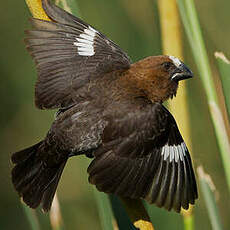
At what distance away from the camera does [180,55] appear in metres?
2.39

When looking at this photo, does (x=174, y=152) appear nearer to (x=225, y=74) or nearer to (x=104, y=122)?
(x=104, y=122)

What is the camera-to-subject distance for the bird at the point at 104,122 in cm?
205

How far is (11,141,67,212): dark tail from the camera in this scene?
218 cm

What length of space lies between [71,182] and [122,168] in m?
1.53

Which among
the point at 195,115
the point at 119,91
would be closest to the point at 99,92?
A: the point at 119,91

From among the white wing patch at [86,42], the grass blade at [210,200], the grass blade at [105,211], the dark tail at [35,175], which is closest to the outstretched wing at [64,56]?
the white wing patch at [86,42]

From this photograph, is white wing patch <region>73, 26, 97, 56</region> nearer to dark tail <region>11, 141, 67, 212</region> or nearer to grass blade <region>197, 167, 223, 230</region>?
dark tail <region>11, 141, 67, 212</region>

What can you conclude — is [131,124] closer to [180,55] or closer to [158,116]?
[158,116]

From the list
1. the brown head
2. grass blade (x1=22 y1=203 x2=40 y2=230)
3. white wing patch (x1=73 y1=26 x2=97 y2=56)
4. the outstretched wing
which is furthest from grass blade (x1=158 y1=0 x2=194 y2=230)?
grass blade (x1=22 y1=203 x2=40 y2=230)

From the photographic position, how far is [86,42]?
2.36 meters

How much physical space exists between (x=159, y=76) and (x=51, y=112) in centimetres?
91

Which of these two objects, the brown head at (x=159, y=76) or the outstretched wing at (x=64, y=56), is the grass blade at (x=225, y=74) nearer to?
the brown head at (x=159, y=76)

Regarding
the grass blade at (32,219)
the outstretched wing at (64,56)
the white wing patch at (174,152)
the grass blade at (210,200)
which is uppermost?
the outstretched wing at (64,56)

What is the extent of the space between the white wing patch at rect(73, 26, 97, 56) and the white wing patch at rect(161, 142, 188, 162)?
0.52 m
